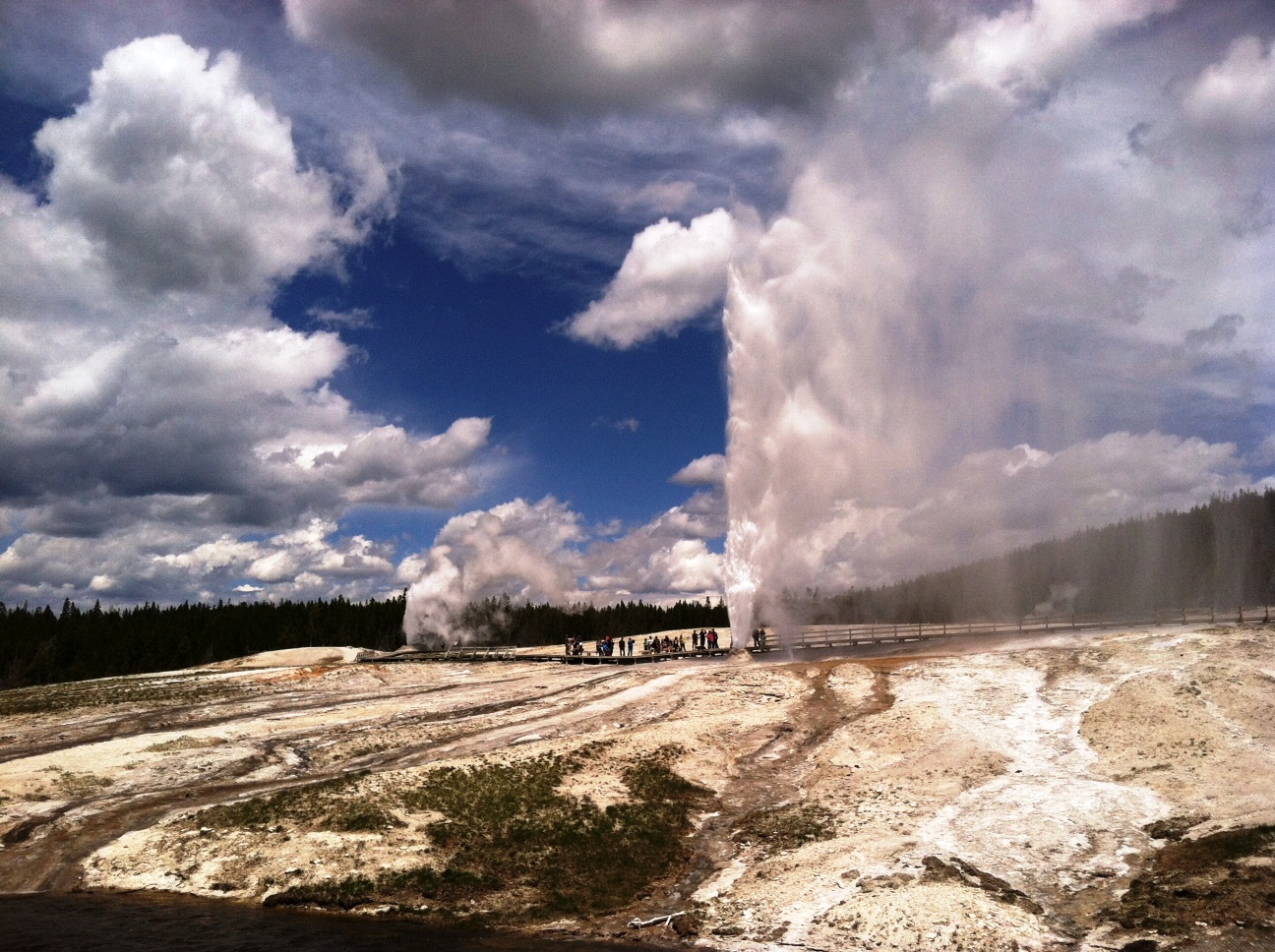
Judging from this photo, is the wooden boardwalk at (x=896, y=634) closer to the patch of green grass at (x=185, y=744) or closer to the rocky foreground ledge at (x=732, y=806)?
the rocky foreground ledge at (x=732, y=806)

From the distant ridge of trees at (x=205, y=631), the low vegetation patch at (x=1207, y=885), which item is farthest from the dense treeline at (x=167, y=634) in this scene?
the low vegetation patch at (x=1207, y=885)

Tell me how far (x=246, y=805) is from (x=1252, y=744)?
4157 cm

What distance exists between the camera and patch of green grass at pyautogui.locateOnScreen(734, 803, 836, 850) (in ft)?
98.9

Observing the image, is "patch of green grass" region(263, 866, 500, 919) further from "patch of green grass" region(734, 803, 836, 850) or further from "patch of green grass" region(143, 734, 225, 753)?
"patch of green grass" region(143, 734, 225, 753)

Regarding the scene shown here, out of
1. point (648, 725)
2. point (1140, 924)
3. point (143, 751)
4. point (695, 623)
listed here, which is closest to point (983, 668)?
point (648, 725)

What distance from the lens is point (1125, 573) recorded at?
146 metres

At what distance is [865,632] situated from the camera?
289ft

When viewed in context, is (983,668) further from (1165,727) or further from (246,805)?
(246,805)

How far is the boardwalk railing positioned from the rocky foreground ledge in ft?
57.9

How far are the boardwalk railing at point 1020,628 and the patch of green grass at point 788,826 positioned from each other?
43.2m

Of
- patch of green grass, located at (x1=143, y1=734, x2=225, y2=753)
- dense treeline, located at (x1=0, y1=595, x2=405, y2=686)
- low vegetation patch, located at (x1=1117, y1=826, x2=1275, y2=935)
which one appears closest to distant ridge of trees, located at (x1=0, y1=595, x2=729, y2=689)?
dense treeline, located at (x1=0, y1=595, x2=405, y2=686)

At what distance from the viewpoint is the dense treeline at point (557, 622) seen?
140 m

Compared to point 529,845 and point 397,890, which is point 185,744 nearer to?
point 397,890

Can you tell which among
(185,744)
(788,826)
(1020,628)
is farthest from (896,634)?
(185,744)
